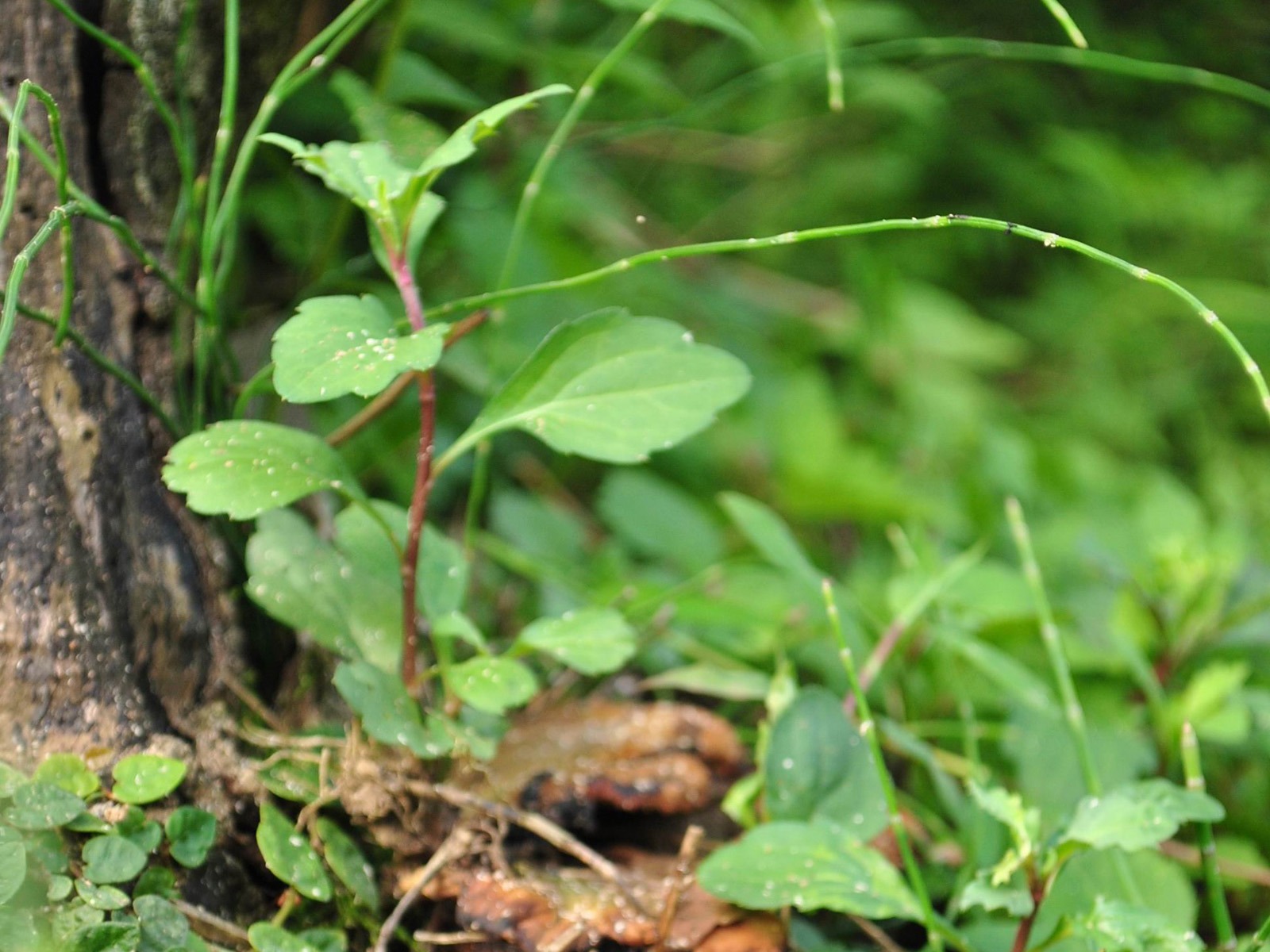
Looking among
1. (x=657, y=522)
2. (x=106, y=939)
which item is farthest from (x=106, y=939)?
(x=657, y=522)

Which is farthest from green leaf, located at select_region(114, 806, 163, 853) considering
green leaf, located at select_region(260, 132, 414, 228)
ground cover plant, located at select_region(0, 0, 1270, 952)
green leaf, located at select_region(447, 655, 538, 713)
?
green leaf, located at select_region(260, 132, 414, 228)

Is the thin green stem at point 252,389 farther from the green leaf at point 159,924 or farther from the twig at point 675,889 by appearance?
the twig at point 675,889

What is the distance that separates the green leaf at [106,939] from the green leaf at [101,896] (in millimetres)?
19

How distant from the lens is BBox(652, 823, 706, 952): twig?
79 centimetres

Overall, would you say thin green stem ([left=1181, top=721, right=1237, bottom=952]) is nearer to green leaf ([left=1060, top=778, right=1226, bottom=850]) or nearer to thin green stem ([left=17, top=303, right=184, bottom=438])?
green leaf ([left=1060, top=778, right=1226, bottom=850])

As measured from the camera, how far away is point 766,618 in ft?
4.04

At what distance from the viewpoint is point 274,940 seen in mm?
715

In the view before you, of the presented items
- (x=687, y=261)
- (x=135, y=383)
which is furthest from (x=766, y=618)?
(x=687, y=261)

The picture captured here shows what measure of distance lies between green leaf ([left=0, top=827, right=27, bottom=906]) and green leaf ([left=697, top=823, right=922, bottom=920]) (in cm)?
43

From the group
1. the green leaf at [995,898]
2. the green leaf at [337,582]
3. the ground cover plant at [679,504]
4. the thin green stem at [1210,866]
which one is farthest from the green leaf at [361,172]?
the thin green stem at [1210,866]

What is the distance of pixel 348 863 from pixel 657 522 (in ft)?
2.66

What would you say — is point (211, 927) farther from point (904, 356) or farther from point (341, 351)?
point (904, 356)

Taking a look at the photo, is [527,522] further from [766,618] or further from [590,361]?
[590,361]

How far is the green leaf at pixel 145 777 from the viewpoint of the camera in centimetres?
73
